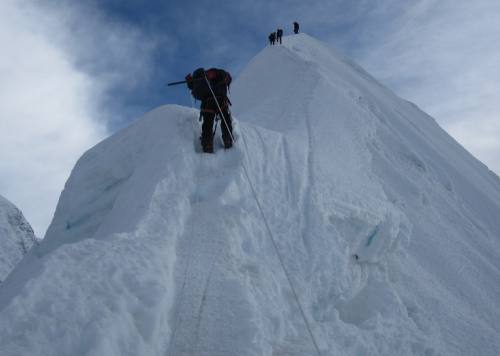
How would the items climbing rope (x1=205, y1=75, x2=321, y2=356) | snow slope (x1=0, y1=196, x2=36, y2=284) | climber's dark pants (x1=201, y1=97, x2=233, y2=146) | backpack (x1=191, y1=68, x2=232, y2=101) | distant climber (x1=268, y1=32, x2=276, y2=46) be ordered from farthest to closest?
snow slope (x1=0, y1=196, x2=36, y2=284) < distant climber (x1=268, y1=32, x2=276, y2=46) < backpack (x1=191, y1=68, x2=232, y2=101) < climber's dark pants (x1=201, y1=97, x2=233, y2=146) < climbing rope (x1=205, y1=75, x2=321, y2=356)

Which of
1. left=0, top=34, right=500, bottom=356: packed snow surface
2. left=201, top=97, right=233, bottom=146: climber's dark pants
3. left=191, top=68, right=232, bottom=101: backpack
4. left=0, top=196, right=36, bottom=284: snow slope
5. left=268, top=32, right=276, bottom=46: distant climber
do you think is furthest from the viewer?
left=0, top=196, right=36, bottom=284: snow slope

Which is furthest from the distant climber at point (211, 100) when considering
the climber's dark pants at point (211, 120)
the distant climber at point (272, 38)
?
the distant climber at point (272, 38)

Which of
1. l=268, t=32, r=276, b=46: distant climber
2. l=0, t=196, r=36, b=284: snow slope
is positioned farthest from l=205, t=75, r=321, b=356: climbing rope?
l=0, t=196, r=36, b=284: snow slope

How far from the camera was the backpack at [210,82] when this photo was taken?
711 cm

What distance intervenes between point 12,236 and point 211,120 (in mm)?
29544

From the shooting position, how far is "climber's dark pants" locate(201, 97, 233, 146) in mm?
6721

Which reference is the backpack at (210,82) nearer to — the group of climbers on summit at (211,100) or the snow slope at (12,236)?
the group of climbers on summit at (211,100)

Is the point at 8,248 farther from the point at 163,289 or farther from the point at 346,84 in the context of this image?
the point at 163,289

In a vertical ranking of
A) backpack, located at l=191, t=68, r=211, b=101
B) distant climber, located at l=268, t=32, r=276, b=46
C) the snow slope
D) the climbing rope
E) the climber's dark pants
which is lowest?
the climbing rope

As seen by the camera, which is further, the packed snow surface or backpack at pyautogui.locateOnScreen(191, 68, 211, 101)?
backpack at pyautogui.locateOnScreen(191, 68, 211, 101)

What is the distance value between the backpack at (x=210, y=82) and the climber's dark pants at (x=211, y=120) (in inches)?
5.7

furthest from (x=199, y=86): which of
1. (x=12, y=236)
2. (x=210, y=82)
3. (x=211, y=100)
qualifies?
(x=12, y=236)

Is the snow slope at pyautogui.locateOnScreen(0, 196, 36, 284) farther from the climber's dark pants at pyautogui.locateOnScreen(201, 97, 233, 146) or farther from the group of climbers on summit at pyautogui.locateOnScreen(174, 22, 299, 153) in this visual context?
the climber's dark pants at pyautogui.locateOnScreen(201, 97, 233, 146)

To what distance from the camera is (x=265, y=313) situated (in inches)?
175
